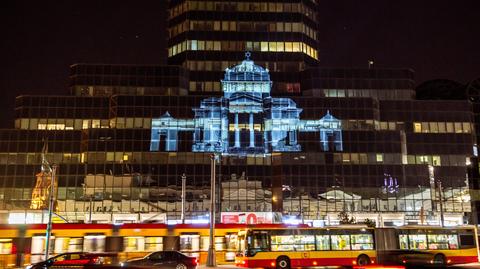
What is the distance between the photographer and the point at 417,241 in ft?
142

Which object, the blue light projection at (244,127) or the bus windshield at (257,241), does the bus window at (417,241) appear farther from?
the blue light projection at (244,127)

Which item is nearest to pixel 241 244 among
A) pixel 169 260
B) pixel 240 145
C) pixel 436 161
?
pixel 169 260

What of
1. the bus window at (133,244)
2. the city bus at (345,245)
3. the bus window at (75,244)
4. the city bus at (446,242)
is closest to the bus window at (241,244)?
the city bus at (345,245)

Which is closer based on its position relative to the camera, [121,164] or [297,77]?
[121,164]

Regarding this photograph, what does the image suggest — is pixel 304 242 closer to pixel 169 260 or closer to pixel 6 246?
pixel 169 260

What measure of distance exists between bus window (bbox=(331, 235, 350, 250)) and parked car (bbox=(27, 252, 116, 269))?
17051 millimetres

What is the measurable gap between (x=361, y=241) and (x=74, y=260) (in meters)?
22.1

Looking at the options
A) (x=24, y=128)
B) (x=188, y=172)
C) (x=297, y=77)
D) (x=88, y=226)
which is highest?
(x=297, y=77)

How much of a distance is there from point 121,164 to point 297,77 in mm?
40564

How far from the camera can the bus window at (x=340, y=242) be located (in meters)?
41.3

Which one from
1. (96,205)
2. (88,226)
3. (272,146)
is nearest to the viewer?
(88,226)

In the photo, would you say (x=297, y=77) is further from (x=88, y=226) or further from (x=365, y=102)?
(x=88, y=226)

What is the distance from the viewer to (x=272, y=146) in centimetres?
9281

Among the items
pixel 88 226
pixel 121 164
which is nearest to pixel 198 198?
pixel 121 164
